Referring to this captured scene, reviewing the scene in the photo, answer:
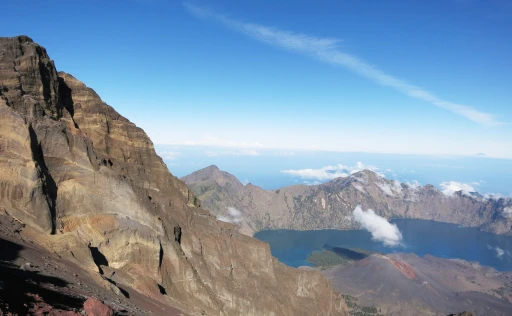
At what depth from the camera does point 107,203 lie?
45219mm

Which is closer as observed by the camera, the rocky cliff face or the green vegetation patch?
the rocky cliff face

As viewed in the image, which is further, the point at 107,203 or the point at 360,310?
the point at 360,310

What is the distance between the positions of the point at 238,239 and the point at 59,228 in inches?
1689

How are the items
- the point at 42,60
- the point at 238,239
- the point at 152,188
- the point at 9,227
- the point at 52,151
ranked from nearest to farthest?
the point at 9,227 < the point at 52,151 < the point at 42,60 < the point at 152,188 < the point at 238,239

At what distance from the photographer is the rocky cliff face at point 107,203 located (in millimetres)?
36469

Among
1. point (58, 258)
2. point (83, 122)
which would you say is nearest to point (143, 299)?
point (58, 258)

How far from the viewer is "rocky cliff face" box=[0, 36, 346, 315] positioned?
36.5 metres

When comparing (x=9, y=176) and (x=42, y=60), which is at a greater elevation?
(x=42, y=60)

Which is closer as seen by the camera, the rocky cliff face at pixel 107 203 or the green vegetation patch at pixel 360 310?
the rocky cliff face at pixel 107 203

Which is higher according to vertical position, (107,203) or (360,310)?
(107,203)

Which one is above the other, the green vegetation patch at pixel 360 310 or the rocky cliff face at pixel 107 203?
the rocky cliff face at pixel 107 203

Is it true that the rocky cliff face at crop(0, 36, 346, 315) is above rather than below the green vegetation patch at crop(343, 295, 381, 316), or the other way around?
above

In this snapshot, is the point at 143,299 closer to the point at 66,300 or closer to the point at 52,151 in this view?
the point at 66,300

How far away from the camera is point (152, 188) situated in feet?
213
